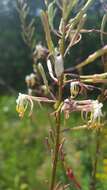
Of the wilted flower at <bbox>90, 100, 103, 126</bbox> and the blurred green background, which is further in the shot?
the blurred green background

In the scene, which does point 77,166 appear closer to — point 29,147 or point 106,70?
point 29,147

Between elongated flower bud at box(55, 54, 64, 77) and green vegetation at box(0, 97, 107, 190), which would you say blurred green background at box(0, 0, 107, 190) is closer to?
green vegetation at box(0, 97, 107, 190)

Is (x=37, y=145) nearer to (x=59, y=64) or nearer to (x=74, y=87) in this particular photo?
(x=74, y=87)

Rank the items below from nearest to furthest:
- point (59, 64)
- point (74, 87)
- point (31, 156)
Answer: point (59, 64)
point (74, 87)
point (31, 156)

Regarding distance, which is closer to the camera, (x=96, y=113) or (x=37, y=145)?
(x=96, y=113)

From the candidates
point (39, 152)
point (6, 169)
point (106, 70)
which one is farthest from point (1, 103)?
point (106, 70)

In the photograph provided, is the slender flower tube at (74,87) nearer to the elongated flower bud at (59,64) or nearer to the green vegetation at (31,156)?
the elongated flower bud at (59,64)

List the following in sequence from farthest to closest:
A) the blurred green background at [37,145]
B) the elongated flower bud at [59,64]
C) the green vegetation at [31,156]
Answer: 1. the green vegetation at [31,156]
2. the blurred green background at [37,145]
3. the elongated flower bud at [59,64]

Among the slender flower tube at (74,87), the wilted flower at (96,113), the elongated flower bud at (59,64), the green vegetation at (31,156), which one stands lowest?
the green vegetation at (31,156)

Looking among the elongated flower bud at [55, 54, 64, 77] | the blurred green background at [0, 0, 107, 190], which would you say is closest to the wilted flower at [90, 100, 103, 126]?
the elongated flower bud at [55, 54, 64, 77]

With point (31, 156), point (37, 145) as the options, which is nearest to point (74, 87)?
point (31, 156)

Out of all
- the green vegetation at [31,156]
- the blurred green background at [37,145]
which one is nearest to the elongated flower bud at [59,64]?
the blurred green background at [37,145]
